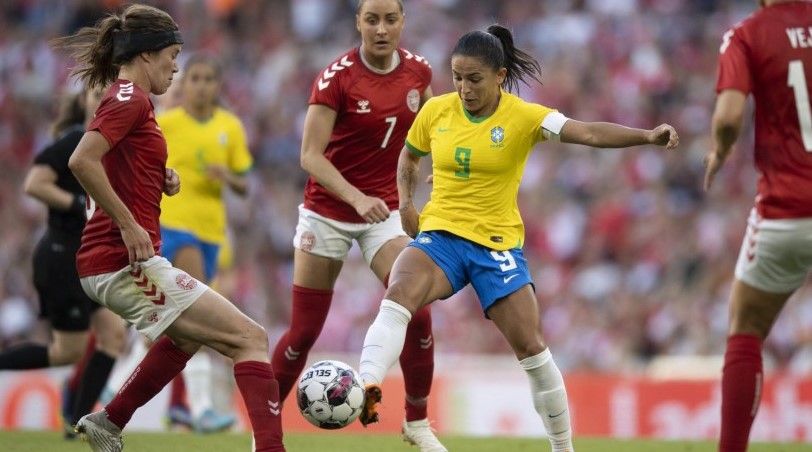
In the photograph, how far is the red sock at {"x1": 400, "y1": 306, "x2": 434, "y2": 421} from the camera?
314 inches

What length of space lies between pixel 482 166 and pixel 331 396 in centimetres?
157

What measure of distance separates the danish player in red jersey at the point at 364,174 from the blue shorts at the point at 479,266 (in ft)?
3.17

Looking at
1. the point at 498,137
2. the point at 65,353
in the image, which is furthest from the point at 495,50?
the point at 65,353

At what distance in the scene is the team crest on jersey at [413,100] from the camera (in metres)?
8.07

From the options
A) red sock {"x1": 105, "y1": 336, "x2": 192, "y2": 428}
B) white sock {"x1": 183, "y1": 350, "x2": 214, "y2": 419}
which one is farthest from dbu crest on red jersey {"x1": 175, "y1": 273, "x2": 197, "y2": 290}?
white sock {"x1": 183, "y1": 350, "x2": 214, "y2": 419}

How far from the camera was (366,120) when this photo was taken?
26.1ft

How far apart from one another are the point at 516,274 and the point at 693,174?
11.3 meters

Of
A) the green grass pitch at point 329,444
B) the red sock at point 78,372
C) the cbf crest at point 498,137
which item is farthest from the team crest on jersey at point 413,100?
the red sock at point 78,372

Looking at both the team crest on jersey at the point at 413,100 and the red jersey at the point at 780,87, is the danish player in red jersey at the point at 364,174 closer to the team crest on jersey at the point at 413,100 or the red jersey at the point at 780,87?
the team crest on jersey at the point at 413,100

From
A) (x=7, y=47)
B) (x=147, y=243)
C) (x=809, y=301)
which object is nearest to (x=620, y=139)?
(x=147, y=243)

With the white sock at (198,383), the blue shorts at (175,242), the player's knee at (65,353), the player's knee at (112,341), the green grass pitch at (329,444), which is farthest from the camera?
the white sock at (198,383)

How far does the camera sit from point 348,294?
17500 millimetres

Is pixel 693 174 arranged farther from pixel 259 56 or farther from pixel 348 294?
pixel 259 56

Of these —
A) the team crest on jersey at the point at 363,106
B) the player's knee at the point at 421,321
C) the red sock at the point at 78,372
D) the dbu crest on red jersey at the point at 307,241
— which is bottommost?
the red sock at the point at 78,372
